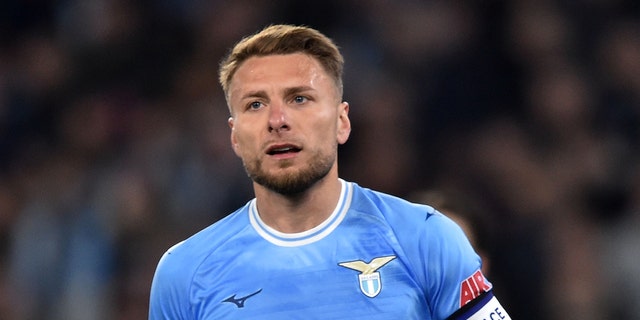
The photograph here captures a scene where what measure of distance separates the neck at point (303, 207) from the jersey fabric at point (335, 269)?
0.02 m

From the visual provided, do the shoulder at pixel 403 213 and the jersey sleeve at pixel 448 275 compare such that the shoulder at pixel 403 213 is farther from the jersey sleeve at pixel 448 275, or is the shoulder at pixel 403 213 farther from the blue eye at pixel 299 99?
the blue eye at pixel 299 99

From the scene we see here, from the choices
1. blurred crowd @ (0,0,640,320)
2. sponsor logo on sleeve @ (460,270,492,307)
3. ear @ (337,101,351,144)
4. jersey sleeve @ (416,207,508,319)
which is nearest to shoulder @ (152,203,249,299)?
ear @ (337,101,351,144)

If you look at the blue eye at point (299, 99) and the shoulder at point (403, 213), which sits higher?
the blue eye at point (299, 99)

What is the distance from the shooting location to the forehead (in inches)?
125

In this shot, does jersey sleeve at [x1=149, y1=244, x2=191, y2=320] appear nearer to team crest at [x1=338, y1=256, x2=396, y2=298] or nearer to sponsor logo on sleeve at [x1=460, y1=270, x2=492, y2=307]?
team crest at [x1=338, y1=256, x2=396, y2=298]

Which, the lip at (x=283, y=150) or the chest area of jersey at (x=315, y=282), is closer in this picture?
the chest area of jersey at (x=315, y=282)

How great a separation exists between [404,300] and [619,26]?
431 cm

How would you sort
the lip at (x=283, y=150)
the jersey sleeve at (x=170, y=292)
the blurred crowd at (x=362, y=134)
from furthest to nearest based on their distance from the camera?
1. the blurred crowd at (x=362, y=134)
2. the jersey sleeve at (x=170, y=292)
3. the lip at (x=283, y=150)

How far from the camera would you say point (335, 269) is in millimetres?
3072

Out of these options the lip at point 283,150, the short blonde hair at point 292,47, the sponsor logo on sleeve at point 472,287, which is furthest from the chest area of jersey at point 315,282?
the short blonde hair at point 292,47

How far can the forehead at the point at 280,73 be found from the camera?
3184 mm

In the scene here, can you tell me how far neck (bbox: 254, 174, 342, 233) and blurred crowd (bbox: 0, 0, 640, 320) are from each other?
2.60 meters

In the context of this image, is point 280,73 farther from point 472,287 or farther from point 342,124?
point 472,287

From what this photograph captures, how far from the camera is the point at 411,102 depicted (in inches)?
263
